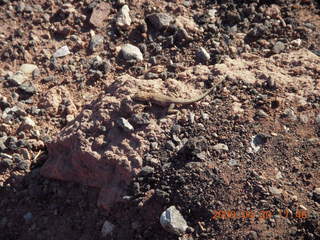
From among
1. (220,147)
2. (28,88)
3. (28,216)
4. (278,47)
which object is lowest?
(28,216)

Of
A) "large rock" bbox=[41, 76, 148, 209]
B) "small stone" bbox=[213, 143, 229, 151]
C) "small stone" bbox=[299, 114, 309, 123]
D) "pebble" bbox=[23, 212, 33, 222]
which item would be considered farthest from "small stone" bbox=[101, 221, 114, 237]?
"small stone" bbox=[299, 114, 309, 123]

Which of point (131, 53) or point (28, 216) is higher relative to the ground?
point (131, 53)

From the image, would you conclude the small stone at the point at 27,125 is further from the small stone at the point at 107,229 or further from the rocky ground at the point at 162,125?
the small stone at the point at 107,229

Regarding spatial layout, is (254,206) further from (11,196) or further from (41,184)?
(11,196)

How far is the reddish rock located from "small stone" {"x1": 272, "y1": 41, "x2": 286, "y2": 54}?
2.14 meters

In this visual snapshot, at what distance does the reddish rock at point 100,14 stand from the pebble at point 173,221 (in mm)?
2766

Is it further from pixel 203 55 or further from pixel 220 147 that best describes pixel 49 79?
pixel 220 147

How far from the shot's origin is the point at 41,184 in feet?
13.3

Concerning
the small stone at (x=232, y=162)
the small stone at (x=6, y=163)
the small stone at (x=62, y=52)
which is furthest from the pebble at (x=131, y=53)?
the small stone at (x=232, y=162)

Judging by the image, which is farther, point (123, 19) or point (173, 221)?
point (123, 19)

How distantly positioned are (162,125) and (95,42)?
1.78 m

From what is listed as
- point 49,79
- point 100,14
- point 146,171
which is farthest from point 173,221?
point 100,14

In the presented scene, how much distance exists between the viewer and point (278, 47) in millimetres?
4805

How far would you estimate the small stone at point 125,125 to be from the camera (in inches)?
149
